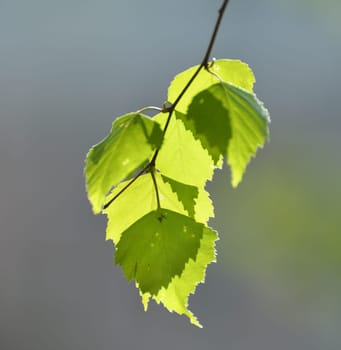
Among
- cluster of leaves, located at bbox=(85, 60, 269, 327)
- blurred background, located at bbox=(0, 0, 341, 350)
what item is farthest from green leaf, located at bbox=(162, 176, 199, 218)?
blurred background, located at bbox=(0, 0, 341, 350)

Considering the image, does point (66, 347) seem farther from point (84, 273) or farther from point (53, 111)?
point (53, 111)

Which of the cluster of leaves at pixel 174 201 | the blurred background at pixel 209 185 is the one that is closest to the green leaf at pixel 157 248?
the cluster of leaves at pixel 174 201

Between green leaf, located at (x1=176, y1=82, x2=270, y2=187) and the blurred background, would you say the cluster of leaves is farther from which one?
the blurred background

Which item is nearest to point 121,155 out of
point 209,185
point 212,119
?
point 212,119

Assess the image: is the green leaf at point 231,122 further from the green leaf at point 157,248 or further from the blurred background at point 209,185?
the blurred background at point 209,185

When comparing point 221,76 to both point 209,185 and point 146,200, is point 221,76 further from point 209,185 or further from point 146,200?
point 209,185
